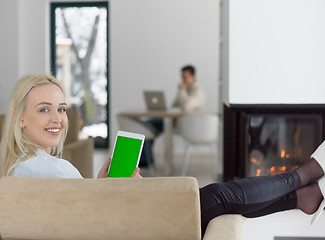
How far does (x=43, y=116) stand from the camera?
6.40 ft

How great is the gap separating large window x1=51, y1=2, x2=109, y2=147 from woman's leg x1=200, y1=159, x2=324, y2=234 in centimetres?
639

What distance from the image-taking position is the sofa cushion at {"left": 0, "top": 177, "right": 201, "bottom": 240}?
134 cm

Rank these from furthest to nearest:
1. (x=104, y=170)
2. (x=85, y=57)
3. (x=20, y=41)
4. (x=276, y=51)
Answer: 1. (x=85, y=57)
2. (x=20, y=41)
3. (x=276, y=51)
4. (x=104, y=170)

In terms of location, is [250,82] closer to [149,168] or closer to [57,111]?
[57,111]

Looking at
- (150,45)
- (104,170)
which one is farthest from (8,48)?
(104,170)

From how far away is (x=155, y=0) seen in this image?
8172 mm

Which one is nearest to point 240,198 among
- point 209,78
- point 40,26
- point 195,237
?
point 195,237

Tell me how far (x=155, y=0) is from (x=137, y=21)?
409mm

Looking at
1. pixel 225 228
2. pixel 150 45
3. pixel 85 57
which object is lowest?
pixel 225 228

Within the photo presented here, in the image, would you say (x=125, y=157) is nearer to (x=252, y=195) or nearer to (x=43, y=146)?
(x=43, y=146)

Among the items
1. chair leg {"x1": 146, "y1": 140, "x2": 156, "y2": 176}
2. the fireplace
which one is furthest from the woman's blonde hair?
chair leg {"x1": 146, "y1": 140, "x2": 156, "y2": 176}

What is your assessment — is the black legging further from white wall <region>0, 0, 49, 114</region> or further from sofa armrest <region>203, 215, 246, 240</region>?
white wall <region>0, 0, 49, 114</region>

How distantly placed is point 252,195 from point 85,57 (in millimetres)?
6919

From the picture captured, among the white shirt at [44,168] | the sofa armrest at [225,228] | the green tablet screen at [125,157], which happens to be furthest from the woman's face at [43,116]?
the sofa armrest at [225,228]
